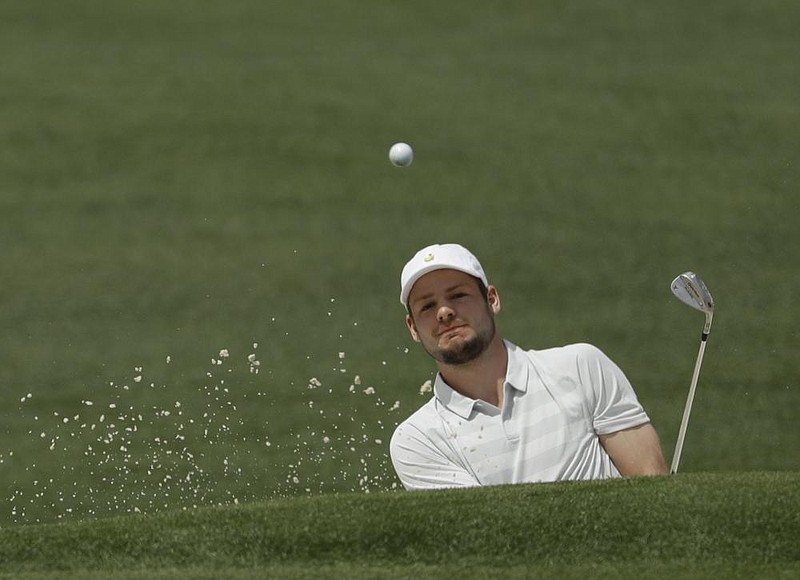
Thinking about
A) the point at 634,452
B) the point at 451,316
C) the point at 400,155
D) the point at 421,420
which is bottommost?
the point at 634,452

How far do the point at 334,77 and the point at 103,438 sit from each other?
565 centimetres

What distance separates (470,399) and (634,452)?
1.67 feet

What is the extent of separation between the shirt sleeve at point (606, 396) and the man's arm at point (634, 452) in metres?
0.02

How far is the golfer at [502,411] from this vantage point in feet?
14.0

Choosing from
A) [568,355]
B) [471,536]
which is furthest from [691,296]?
[471,536]

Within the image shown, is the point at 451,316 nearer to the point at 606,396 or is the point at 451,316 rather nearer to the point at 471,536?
the point at 606,396

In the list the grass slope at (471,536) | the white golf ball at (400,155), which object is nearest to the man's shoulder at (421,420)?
the grass slope at (471,536)

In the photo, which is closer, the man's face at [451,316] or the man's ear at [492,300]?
the man's face at [451,316]

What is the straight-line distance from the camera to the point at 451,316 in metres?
4.43

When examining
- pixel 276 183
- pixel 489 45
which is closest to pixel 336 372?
pixel 276 183

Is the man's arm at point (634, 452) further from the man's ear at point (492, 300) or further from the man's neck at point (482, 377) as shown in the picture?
the man's ear at point (492, 300)

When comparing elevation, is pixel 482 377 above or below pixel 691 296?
below

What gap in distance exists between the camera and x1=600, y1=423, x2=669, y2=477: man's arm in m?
4.28

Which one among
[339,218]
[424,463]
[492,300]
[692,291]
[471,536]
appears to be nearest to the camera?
[471,536]
